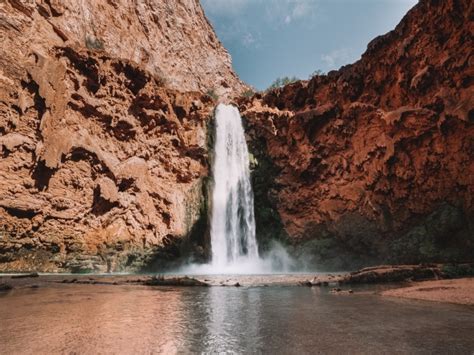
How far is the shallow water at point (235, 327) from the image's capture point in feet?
10.3

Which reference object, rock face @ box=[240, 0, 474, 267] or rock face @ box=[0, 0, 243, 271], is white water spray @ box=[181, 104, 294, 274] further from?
rock face @ box=[0, 0, 243, 271]

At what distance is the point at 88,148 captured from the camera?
20.0 meters

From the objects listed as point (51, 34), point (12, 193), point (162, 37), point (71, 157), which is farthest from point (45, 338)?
point (162, 37)

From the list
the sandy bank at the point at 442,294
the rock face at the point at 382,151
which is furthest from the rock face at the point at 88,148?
the sandy bank at the point at 442,294

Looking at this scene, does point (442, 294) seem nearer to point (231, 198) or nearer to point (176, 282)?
point (176, 282)

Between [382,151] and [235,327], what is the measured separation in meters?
19.6

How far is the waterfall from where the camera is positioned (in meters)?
23.2

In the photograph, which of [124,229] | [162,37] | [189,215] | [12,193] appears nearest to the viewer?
[12,193]

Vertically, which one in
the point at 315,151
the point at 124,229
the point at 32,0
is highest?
the point at 32,0

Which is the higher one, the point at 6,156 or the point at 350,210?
the point at 6,156

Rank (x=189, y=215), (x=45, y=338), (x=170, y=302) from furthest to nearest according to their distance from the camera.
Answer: (x=189, y=215) < (x=170, y=302) < (x=45, y=338)

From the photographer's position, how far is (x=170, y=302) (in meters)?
6.40

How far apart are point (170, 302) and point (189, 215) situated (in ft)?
57.5

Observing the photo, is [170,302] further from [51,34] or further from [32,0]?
[32,0]
